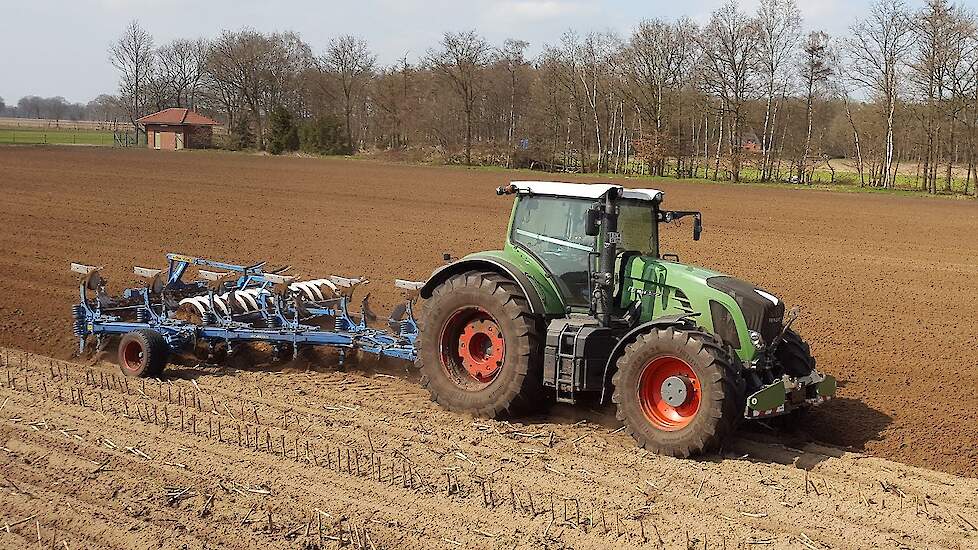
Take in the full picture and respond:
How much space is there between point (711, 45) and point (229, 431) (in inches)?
1986

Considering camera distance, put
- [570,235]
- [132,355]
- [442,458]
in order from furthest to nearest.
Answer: [132,355], [570,235], [442,458]


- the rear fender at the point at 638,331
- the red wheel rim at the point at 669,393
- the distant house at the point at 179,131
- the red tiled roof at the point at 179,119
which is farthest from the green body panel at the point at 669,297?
the red tiled roof at the point at 179,119

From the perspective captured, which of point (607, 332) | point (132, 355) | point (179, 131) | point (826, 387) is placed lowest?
point (132, 355)

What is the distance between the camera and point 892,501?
611 centimetres

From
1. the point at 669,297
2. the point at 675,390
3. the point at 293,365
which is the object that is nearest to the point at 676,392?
the point at 675,390

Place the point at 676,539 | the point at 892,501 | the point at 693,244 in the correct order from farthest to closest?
1. the point at 693,244
2. the point at 892,501
3. the point at 676,539

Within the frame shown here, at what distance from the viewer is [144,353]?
28.8 ft

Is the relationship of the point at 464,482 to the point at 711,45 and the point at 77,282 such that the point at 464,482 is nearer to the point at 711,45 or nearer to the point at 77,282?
the point at 77,282

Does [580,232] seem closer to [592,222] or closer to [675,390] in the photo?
[592,222]

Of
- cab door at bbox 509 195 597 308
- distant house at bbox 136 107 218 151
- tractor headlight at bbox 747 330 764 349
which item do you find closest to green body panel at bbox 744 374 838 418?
tractor headlight at bbox 747 330 764 349

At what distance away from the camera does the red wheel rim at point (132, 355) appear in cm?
898

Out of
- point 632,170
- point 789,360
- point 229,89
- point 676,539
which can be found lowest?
point 676,539

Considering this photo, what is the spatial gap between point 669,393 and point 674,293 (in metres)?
0.91

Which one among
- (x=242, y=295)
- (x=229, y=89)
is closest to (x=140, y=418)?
(x=242, y=295)
